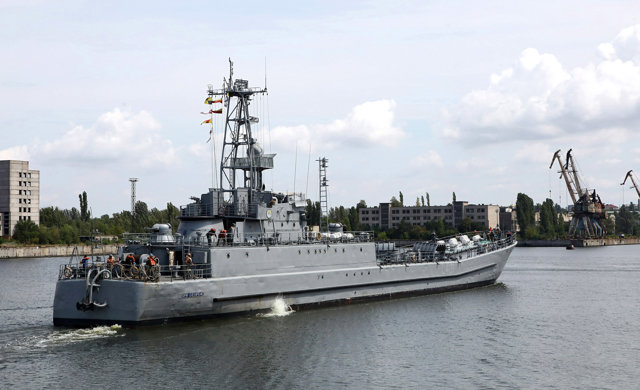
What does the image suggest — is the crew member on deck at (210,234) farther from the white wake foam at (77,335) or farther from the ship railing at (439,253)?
the ship railing at (439,253)

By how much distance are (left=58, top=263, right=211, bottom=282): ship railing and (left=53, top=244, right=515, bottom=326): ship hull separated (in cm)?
46

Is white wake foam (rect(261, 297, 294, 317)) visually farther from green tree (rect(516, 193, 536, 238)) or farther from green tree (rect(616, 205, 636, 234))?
green tree (rect(616, 205, 636, 234))

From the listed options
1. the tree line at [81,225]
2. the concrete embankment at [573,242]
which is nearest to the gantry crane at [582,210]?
the concrete embankment at [573,242]

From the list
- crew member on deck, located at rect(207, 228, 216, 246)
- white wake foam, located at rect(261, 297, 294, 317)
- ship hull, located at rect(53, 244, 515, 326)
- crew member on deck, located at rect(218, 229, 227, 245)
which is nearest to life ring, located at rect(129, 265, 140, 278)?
ship hull, located at rect(53, 244, 515, 326)

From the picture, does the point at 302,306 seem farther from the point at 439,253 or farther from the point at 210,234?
the point at 439,253

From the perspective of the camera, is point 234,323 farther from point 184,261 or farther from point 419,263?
point 419,263

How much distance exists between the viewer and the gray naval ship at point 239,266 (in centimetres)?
2825

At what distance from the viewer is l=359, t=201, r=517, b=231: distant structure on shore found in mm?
147875

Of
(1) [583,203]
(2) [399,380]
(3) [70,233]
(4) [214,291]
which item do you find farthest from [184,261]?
(1) [583,203]

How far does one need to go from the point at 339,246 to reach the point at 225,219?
646 cm

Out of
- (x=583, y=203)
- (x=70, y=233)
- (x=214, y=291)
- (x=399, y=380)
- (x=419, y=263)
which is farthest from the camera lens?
(x=583, y=203)

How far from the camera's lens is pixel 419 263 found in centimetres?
4138

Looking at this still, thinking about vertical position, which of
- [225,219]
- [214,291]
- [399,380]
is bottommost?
[399,380]

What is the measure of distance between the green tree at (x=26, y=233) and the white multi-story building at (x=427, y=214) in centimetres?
7058
